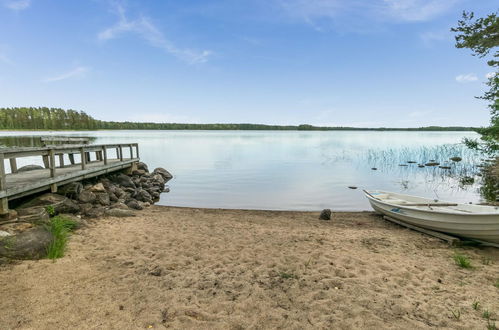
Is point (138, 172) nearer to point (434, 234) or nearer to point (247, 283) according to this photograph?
point (247, 283)

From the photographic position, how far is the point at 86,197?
9.60 m

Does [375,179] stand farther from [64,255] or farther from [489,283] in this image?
[64,255]

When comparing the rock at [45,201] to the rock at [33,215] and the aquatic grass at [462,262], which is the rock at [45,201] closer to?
the rock at [33,215]

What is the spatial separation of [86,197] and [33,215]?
9.40 ft

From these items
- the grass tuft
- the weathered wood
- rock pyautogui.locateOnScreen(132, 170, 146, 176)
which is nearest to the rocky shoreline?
the grass tuft

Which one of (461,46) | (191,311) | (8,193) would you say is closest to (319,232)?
(191,311)

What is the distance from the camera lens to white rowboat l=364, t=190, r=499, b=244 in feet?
22.0

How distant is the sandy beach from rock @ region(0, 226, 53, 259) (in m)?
0.25

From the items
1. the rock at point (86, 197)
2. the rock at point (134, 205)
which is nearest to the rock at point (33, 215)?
the rock at point (86, 197)

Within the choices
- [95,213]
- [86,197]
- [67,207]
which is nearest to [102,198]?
[86,197]

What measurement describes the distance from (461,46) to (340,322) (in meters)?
16.5

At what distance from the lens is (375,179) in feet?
70.0

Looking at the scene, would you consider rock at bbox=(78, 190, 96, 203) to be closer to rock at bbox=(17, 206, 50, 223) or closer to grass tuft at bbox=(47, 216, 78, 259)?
rock at bbox=(17, 206, 50, 223)

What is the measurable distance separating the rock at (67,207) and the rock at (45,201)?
10 cm
